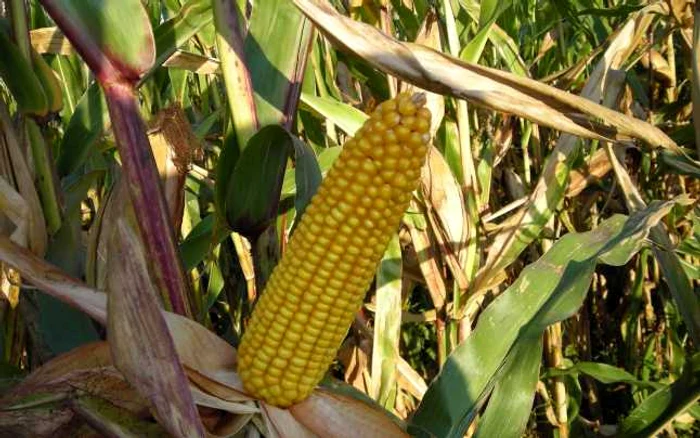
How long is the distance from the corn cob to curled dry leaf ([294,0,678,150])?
0.13m

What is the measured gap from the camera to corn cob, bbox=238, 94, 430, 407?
0.93 m

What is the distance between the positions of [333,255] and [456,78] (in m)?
0.32

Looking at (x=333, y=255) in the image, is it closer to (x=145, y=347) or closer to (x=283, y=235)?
(x=145, y=347)

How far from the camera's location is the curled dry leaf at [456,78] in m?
1.09

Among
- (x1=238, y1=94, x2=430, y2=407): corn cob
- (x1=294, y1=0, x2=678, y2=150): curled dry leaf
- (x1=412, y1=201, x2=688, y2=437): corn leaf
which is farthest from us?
(x1=412, y1=201, x2=688, y2=437): corn leaf

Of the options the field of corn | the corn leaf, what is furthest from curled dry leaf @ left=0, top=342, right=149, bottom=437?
the corn leaf

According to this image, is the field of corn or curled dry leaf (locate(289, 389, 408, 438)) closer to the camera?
the field of corn

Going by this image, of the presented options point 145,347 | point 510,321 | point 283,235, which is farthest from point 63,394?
point 510,321

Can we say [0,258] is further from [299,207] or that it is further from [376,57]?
[376,57]

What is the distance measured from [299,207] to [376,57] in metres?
0.37

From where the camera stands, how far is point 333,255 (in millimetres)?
1005

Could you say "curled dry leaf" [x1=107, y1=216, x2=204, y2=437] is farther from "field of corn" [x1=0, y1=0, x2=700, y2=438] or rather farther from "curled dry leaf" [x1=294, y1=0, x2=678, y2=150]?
"curled dry leaf" [x1=294, y1=0, x2=678, y2=150]

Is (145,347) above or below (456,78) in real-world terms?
below

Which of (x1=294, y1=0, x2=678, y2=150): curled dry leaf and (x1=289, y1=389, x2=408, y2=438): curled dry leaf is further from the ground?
(x1=294, y1=0, x2=678, y2=150): curled dry leaf
